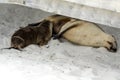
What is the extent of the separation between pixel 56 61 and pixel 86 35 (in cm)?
106

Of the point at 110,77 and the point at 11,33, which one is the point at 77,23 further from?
the point at 110,77

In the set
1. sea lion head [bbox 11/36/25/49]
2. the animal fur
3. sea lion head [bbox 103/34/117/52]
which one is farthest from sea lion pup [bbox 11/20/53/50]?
sea lion head [bbox 103/34/117/52]

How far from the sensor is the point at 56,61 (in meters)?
4.95

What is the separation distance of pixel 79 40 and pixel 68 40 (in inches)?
8.0

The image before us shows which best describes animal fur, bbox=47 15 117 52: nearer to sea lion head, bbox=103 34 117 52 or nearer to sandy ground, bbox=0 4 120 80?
sea lion head, bbox=103 34 117 52

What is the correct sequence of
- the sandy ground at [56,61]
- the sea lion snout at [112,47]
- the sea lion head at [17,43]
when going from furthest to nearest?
the sea lion snout at [112,47] < the sea lion head at [17,43] < the sandy ground at [56,61]

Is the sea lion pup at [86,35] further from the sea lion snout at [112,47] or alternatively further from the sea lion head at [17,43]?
the sea lion head at [17,43]

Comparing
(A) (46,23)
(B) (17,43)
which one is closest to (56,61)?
(B) (17,43)

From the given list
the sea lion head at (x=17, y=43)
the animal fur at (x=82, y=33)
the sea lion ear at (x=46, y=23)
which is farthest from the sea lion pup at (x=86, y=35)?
the sea lion head at (x=17, y=43)

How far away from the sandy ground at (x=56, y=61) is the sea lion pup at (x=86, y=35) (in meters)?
0.12

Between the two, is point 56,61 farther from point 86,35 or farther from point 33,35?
point 86,35

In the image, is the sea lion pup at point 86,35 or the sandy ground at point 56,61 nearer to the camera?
the sandy ground at point 56,61

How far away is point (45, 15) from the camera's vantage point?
21.5ft

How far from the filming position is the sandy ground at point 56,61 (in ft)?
14.6
